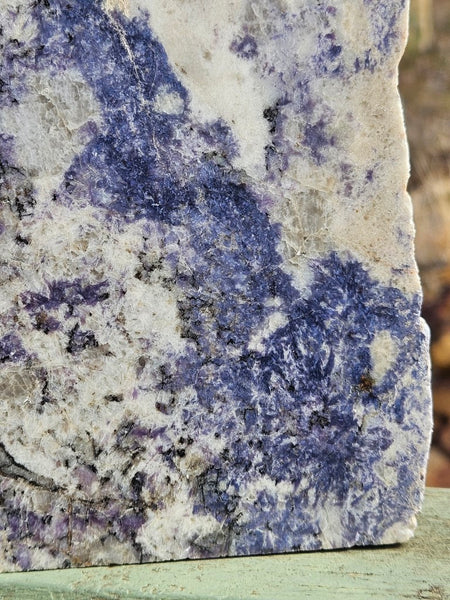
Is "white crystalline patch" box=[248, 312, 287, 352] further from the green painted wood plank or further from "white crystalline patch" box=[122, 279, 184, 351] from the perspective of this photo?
the green painted wood plank

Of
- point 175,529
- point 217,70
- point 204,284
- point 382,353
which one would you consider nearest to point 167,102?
Answer: point 217,70

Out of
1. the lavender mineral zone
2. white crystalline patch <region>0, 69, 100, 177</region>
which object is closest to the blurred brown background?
the lavender mineral zone

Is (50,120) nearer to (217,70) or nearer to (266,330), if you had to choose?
(217,70)

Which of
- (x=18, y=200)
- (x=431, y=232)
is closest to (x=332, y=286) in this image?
(x=18, y=200)

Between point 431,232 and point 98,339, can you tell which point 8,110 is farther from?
point 431,232

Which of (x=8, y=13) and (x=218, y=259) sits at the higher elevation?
(x=8, y=13)

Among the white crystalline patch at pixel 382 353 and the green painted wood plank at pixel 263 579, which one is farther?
the white crystalline patch at pixel 382 353

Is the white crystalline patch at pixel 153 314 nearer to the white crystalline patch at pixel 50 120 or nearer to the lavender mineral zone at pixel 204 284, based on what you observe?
the lavender mineral zone at pixel 204 284

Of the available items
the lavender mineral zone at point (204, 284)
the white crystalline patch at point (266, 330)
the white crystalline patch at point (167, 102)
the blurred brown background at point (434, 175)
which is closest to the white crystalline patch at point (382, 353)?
the lavender mineral zone at point (204, 284)
